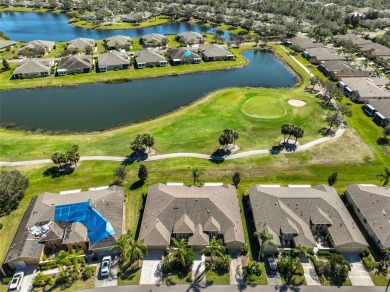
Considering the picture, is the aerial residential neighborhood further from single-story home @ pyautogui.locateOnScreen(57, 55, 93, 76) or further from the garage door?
single-story home @ pyautogui.locateOnScreen(57, 55, 93, 76)

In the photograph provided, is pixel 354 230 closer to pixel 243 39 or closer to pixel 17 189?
pixel 17 189

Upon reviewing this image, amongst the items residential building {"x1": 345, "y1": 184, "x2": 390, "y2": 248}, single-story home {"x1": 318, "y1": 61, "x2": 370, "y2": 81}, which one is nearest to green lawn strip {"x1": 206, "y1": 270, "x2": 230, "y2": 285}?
residential building {"x1": 345, "y1": 184, "x2": 390, "y2": 248}

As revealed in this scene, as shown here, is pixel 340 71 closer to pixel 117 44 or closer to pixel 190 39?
pixel 190 39

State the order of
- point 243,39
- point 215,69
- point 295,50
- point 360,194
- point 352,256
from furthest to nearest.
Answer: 1. point 243,39
2. point 295,50
3. point 215,69
4. point 360,194
5. point 352,256

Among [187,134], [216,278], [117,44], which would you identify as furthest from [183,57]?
[216,278]

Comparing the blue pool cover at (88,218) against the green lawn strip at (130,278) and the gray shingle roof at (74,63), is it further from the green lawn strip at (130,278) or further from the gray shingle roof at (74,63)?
the gray shingle roof at (74,63)

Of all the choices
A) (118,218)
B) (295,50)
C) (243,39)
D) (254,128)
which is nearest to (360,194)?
(254,128)
